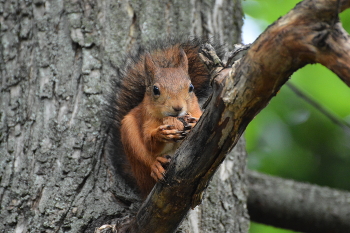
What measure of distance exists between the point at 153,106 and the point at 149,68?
0.66 feet

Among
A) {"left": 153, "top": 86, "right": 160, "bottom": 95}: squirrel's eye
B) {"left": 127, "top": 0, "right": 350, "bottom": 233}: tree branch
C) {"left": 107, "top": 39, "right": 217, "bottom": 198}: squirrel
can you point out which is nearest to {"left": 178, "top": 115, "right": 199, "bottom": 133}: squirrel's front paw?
{"left": 107, "top": 39, "right": 217, "bottom": 198}: squirrel

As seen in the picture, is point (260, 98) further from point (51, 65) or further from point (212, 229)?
point (51, 65)

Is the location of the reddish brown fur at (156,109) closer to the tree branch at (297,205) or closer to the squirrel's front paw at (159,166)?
the squirrel's front paw at (159,166)

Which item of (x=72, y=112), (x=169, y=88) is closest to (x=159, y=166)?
(x=169, y=88)

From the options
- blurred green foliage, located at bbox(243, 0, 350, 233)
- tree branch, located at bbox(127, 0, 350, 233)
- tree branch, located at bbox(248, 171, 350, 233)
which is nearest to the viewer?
tree branch, located at bbox(127, 0, 350, 233)

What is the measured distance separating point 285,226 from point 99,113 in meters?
1.37

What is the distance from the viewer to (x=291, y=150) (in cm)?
292

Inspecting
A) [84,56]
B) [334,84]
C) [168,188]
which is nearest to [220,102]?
[168,188]

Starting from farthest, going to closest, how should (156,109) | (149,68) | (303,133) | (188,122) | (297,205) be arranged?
1. (303,133)
2. (297,205)
3. (149,68)
4. (156,109)
5. (188,122)

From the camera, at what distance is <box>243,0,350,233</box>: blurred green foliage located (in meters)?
2.87

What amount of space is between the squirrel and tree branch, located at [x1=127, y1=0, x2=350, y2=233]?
0.12 m

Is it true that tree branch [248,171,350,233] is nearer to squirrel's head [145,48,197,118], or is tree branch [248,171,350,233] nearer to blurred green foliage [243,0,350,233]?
blurred green foliage [243,0,350,233]

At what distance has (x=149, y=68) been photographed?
1996 millimetres

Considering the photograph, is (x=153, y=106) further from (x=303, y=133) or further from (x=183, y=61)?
(x=303, y=133)
